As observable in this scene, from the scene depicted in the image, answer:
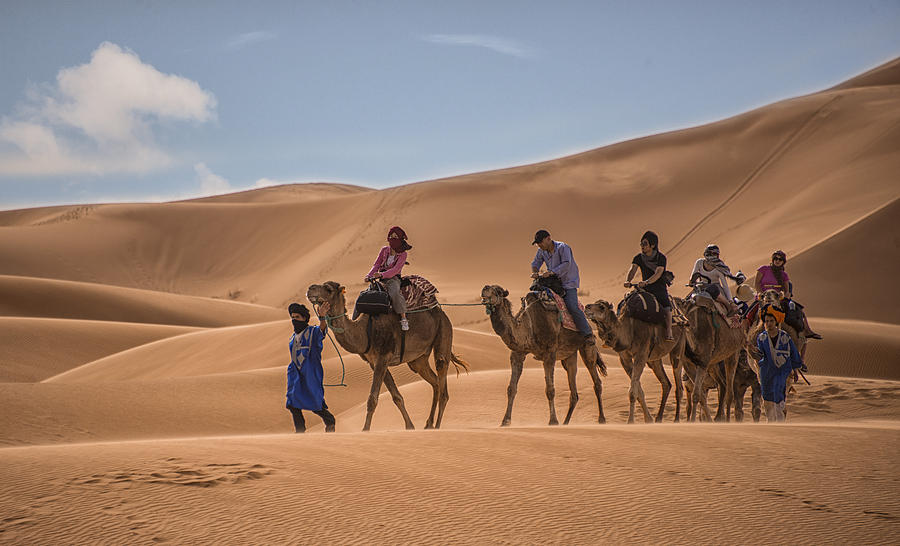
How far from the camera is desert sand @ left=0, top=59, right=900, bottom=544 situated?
16.7 feet

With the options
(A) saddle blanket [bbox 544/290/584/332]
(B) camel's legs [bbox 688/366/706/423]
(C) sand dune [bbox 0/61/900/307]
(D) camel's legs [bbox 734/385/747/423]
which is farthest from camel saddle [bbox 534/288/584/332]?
(C) sand dune [bbox 0/61/900/307]

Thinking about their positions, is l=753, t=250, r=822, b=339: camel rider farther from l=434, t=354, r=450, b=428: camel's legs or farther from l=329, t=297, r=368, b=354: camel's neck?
l=329, t=297, r=368, b=354: camel's neck

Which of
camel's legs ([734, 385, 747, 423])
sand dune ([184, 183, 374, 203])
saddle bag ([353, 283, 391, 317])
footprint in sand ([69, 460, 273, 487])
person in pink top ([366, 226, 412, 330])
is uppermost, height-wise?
sand dune ([184, 183, 374, 203])

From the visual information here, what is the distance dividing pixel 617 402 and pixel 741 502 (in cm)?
976

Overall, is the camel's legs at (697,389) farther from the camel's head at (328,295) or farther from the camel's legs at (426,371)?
the camel's head at (328,295)

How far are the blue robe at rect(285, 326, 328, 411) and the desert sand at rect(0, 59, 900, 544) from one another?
3.54 ft

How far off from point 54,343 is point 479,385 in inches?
728

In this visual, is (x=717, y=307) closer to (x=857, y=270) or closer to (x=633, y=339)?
(x=633, y=339)

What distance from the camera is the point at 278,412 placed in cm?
1560

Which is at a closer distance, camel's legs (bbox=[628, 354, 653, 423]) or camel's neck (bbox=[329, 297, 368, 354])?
camel's neck (bbox=[329, 297, 368, 354])

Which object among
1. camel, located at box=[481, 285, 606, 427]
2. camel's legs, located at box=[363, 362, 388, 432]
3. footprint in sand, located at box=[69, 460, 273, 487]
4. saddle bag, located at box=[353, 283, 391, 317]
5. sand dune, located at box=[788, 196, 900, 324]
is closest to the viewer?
footprint in sand, located at box=[69, 460, 273, 487]

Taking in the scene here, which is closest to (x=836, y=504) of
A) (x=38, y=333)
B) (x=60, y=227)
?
(x=38, y=333)

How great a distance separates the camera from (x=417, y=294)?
11.2 m

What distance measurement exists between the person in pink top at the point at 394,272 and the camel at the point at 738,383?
515 cm
